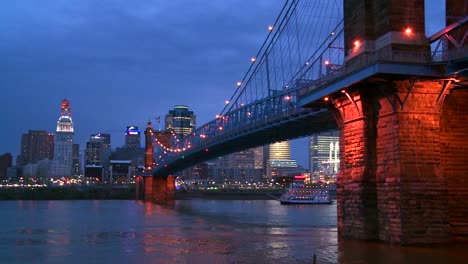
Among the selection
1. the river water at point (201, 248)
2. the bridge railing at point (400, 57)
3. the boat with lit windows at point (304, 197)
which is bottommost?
the river water at point (201, 248)

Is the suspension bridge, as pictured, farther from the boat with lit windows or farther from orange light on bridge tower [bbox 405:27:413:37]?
the boat with lit windows

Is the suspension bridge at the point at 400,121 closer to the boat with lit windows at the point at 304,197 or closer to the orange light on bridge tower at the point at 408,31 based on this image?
the orange light on bridge tower at the point at 408,31

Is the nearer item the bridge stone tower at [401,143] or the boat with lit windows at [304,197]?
the bridge stone tower at [401,143]

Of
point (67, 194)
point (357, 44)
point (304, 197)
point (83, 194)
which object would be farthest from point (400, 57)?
point (83, 194)

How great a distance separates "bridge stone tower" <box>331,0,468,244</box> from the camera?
87.6 ft

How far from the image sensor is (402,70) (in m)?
26.2

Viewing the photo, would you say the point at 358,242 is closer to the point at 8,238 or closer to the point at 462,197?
the point at 462,197

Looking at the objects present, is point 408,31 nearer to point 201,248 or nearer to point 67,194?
point 201,248

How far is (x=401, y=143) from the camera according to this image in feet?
88.4

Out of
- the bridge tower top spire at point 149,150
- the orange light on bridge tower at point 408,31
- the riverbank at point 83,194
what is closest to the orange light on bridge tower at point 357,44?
the orange light on bridge tower at point 408,31

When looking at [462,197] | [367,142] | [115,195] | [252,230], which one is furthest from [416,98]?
[115,195]

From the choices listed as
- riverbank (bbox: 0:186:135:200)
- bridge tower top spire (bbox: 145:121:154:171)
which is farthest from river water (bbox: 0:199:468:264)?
riverbank (bbox: 0:186:135:200)

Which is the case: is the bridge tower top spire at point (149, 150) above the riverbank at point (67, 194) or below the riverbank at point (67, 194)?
above

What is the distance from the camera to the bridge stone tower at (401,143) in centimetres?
2669
